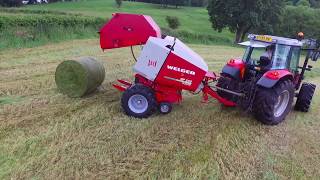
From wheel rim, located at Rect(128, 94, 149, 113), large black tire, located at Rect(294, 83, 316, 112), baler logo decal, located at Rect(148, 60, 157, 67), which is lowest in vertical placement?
large black tire, located at Rect(294, 83, 316, 112)

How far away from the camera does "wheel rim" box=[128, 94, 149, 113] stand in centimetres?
751

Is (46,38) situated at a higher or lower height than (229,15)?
higher

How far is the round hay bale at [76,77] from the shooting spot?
27.5 feet

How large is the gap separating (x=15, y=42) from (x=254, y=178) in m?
12.2

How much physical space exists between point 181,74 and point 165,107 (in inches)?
30.2

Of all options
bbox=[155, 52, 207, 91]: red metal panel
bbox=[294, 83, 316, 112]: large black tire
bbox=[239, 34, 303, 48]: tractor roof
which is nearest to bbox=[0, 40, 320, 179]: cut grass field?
bbox=[294, 83, 316, 112]: large black tire

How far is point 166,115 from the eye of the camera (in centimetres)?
776

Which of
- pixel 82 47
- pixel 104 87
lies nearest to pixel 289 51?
pixel 104 87

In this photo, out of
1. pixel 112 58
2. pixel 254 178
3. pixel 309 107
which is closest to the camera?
pixel 254 178

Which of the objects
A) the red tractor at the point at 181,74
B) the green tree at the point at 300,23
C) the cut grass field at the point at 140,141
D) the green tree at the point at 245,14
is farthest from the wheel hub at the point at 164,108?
the green tree at the point at 300,23

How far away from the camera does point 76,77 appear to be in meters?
8.46

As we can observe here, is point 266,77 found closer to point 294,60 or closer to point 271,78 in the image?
point 271,78

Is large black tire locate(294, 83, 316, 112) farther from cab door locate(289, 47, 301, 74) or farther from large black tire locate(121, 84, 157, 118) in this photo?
large black tire locate(121, 84, 157, 118)

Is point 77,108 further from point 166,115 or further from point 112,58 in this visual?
point 112,58
